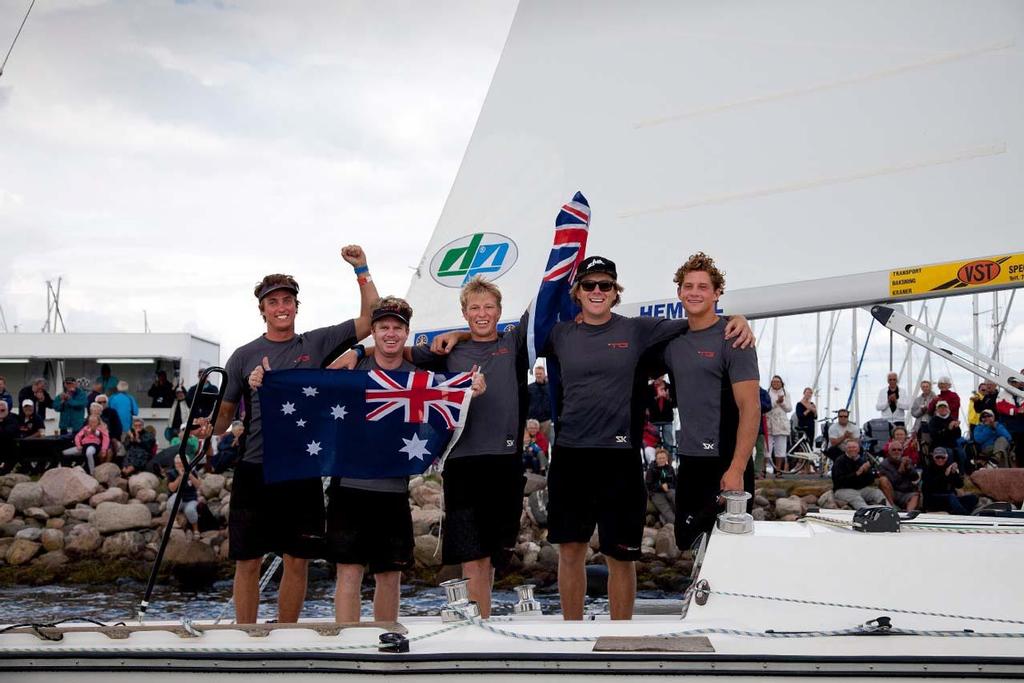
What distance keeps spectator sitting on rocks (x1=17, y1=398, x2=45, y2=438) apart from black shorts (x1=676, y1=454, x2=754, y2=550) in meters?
12.1

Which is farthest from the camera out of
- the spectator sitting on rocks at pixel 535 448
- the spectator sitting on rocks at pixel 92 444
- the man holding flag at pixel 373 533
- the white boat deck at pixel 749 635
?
the spectator sitting on rocks at pixel 92 444

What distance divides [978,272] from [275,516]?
3554mm

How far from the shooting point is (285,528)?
4.25m

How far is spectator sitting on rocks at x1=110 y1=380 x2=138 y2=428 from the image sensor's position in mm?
13809

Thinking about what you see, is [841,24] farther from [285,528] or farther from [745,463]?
[285,528]

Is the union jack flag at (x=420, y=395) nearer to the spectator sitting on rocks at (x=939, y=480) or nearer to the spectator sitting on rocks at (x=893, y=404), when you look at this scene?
the spectator sitting on rocks at (x=939, y=480)

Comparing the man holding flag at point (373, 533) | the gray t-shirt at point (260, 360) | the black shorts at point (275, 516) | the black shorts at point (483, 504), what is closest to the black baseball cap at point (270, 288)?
the gray t-shirt at point (260, 360)

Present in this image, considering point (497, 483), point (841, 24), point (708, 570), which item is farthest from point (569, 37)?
point (708, 570)

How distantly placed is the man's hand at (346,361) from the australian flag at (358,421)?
0.17 metres

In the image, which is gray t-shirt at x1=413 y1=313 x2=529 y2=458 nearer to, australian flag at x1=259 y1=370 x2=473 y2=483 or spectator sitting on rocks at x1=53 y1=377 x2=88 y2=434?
australian flag at x1=259 y1=370 x2=473 y2=483

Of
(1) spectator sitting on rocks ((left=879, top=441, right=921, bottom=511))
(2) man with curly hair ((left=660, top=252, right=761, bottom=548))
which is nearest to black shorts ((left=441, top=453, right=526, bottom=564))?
(2) man with curly hair ((left=660, top=252, right=761, bottom=548))

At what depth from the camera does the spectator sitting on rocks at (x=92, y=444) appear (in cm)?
1358

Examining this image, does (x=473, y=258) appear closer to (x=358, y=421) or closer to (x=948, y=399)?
(x=358, y=421)

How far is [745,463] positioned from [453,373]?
4.16 ft
